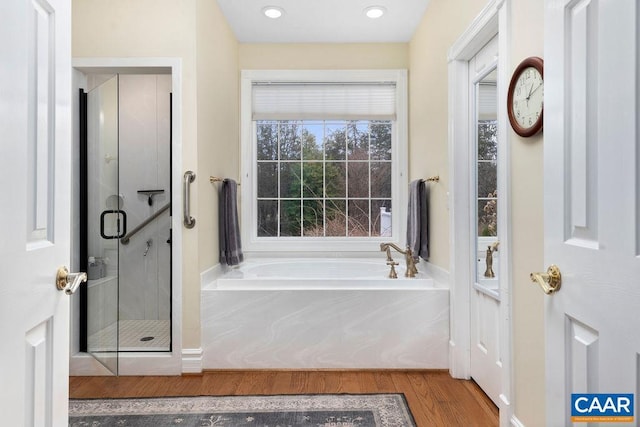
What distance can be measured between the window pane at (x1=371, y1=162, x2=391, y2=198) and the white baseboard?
1992mm

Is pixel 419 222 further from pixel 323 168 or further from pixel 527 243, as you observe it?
pixel 527 243

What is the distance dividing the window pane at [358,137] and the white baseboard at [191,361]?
7.01 ft

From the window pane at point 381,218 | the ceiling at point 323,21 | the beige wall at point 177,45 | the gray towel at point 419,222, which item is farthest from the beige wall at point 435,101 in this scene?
the beige wall at point 177,45

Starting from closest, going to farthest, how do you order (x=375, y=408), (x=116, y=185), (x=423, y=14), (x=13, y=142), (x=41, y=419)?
(x=13, y=142) → (x=41, y=419) → (x=375, y=408) → (x=116, y=185) → (x=423, y=14)

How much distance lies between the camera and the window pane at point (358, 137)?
3.51 m

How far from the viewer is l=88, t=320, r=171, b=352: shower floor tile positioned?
238cm

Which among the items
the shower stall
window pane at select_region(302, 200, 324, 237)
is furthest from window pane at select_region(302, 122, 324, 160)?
the shower stall

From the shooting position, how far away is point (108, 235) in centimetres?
244

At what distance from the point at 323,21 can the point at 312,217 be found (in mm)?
1639

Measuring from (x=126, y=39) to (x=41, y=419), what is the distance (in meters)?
2.24

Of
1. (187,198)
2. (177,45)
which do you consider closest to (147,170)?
(187,198)

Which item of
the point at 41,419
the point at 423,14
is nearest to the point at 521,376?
the point at 41,419

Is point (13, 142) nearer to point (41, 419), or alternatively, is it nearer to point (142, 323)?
point (41, 419)

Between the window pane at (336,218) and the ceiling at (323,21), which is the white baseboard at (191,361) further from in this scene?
the ceiling at (323,21)
